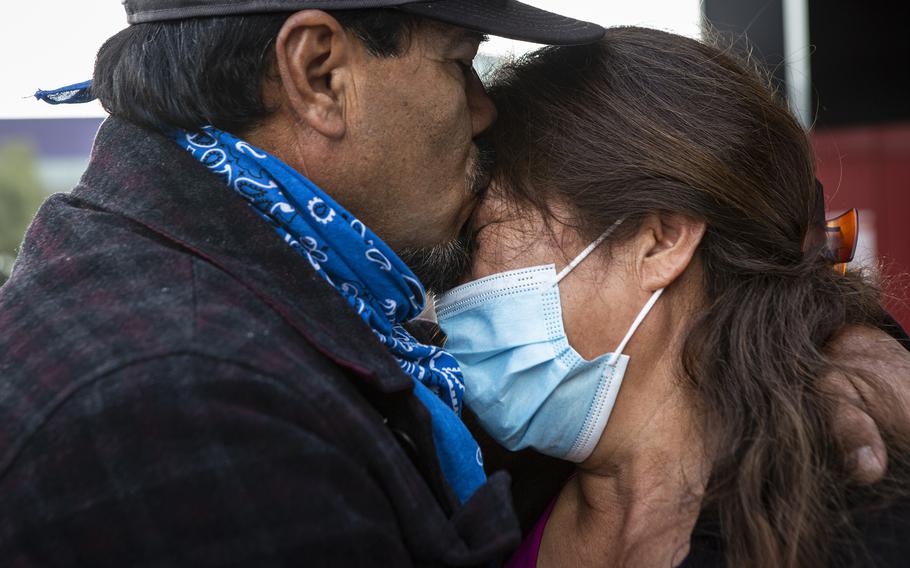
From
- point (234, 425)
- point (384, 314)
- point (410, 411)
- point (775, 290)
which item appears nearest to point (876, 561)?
point (775, 290)

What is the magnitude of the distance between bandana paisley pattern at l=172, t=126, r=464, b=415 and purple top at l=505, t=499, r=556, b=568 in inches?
26.4

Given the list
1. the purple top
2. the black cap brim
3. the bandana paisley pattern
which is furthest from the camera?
the purple top

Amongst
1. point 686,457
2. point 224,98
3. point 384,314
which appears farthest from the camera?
point 686,457

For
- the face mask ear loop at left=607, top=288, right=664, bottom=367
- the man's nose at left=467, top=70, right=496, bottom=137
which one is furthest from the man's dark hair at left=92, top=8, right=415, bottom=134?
the face mask ear loop at left=607, top=288, right=664, bottom=367

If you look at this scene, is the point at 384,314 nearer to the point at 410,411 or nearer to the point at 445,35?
the point at 410,411

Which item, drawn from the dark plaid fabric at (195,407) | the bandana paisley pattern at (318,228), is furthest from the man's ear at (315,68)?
the dark plaid fabric at (195,407)

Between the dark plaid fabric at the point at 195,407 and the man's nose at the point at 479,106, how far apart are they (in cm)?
63

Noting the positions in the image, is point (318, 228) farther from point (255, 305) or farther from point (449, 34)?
point (449, 34)

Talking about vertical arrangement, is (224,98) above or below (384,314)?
above

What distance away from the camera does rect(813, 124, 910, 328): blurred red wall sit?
4699 millimetres

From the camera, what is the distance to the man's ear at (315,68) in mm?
1544

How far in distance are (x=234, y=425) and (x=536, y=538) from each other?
1167 mm

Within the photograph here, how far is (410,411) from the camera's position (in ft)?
4.92

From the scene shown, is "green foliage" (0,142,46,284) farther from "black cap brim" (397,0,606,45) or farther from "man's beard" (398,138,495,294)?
"black cap brim" (397,0,606,45)
